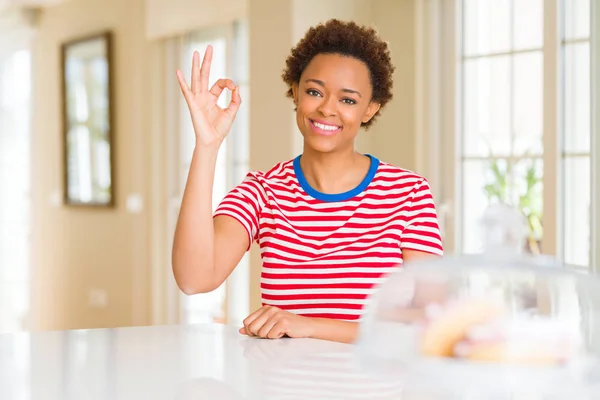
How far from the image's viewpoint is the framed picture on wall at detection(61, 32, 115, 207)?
6.06 meters

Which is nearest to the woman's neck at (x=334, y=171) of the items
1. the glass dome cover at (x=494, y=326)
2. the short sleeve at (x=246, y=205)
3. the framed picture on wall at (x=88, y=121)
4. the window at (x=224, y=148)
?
the short sleeve at (x=246, y=205)

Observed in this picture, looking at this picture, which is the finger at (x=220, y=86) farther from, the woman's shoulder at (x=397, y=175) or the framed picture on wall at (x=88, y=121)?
the framed picture on wall at (x=88, y=121)

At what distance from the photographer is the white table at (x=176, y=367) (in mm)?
1030

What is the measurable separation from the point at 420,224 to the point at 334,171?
0.20 meters

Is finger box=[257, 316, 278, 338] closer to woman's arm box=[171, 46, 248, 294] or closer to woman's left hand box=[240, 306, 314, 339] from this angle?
woman's left hand box=[240, 306, 314, 339]

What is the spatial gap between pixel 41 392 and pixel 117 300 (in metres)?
5.09

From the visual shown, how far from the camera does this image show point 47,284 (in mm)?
6973

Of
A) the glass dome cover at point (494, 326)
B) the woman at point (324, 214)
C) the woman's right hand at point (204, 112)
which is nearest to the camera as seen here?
the glass dome cover at point (494, 326)

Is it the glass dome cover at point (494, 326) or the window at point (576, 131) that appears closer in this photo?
the glass dome cover at point (494, 326)

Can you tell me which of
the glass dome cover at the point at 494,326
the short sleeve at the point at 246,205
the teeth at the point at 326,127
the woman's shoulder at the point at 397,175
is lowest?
the glass dome cover at the point at 494,326

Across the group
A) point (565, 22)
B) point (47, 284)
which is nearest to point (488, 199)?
point (565, 22)

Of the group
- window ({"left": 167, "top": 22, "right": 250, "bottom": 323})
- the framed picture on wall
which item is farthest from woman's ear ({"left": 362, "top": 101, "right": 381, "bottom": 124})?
the framed picture on wall

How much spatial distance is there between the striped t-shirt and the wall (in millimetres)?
4119

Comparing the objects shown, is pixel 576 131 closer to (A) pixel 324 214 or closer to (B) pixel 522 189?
(B) pixel 522 189
